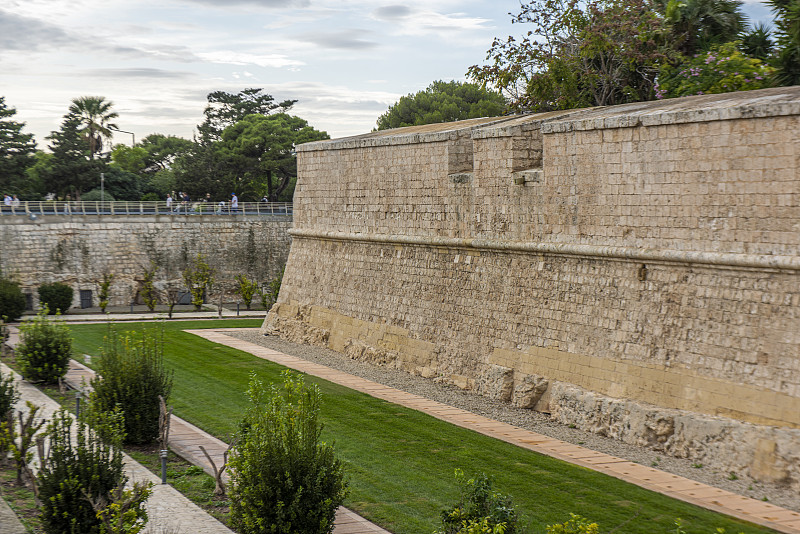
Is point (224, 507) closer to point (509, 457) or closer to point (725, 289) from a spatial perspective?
point (509, 457)

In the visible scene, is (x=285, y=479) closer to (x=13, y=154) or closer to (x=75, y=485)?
(x=75, y=485)

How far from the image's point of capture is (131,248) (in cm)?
3144

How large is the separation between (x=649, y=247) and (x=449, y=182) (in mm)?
5377

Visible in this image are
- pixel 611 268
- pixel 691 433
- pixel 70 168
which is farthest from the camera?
pixel 70 168

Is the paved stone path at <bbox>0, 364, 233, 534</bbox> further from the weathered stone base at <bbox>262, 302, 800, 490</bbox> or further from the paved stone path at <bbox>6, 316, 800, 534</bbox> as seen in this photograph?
the weathered stone base at <bbox>262, 302, 800, 490</bbox>

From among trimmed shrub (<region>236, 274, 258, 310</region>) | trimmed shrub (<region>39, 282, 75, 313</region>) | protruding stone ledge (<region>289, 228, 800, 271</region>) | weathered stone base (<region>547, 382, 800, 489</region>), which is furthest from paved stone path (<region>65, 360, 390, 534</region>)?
trimmed shrub (<region>236, 274, 258, 310</region>)

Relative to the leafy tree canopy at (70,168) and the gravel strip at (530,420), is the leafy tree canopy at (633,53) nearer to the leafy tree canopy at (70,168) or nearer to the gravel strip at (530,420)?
the gravel strip at (530,420)

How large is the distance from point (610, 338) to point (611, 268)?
3.37 ft

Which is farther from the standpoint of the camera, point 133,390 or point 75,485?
point 133,390

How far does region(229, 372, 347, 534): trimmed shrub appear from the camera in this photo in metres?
7.18

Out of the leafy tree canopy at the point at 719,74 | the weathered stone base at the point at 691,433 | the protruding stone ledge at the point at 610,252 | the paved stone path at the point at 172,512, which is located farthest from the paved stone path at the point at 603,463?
the leafy tree canopy at the point at 719,74

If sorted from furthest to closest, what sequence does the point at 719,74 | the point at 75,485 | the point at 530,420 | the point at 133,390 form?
the point at 719,74 < the point at 530,420 < the point at 133,390 < the point at 75,485

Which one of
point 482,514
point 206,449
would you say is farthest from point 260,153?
point 482,514

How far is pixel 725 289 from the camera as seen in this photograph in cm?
1066
